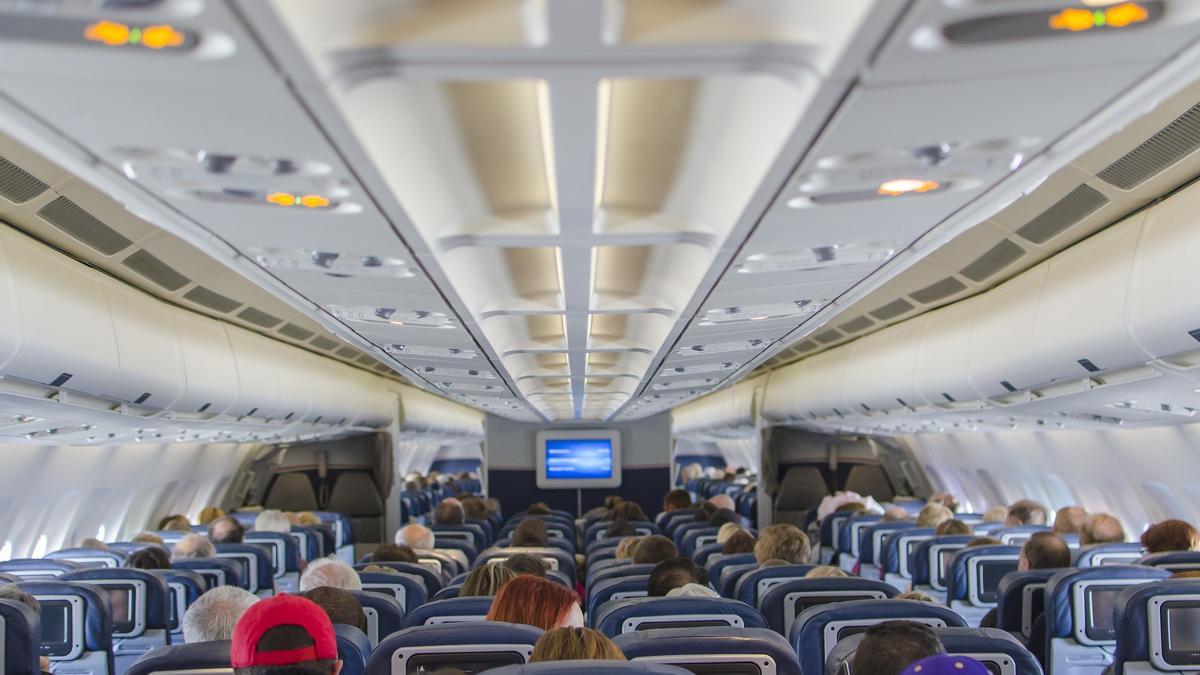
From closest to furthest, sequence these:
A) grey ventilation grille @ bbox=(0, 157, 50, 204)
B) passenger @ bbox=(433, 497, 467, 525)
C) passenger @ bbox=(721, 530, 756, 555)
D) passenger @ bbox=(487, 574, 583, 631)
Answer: passenger @ bbox=(487, 574, 583, 631)
grey ventilation grille @ bbox=(0, 157, 50, 204)
passenger @ bbox=(721, 530, 756, 555)
passenger @ bbox=(433, 497, 467, 525)

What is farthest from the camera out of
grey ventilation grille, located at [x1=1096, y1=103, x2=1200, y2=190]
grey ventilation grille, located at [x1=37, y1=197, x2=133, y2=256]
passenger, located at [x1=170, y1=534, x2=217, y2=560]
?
passenger, located at [x1=170, y1=534, x2=217, y2=560]

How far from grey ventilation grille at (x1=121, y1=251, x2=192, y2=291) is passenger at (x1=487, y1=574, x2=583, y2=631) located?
377cm

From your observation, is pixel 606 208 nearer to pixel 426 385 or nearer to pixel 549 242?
pixel 549 242

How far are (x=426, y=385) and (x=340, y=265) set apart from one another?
7680mm

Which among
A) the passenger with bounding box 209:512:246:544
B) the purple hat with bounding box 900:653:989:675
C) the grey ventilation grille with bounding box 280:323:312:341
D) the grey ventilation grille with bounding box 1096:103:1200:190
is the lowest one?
the purple hat with bounding box 900:653:989:675

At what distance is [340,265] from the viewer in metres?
4.21

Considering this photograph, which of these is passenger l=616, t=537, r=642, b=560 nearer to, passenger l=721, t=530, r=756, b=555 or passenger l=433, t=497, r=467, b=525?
passenger l=721, t=530, r=756, b=555

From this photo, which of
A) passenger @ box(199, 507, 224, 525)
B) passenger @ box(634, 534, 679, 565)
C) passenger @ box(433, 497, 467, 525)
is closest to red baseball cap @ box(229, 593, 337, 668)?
passenger @ box(634, 534, 679, 565)

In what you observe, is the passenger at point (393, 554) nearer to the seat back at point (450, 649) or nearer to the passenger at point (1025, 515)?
the seat back at point (450, 649)

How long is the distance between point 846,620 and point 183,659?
284 centimetres

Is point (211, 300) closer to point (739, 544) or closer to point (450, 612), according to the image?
point (450, 612)

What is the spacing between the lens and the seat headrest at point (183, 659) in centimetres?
450

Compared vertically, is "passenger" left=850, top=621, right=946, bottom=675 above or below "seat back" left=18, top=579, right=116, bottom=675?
above

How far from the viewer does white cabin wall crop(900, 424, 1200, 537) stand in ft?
40.9
